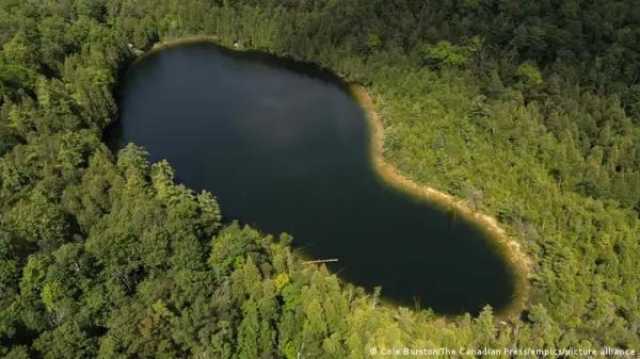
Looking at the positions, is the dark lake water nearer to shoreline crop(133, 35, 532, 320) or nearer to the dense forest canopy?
shoreline crop(133, 35, 532, 320)

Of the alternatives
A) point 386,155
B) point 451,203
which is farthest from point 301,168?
point 451,203

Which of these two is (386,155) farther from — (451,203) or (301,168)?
(451,203)

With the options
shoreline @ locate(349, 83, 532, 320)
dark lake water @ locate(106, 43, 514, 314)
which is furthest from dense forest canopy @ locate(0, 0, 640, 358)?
dark lake water @ locate(106, 43, 514, 314)

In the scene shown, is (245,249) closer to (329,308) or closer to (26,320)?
(329,308)

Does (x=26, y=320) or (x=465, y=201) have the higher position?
(x=465, y=201)

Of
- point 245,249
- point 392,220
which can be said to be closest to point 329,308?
point 245,249

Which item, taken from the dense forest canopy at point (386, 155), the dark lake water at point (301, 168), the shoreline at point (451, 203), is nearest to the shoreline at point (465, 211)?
the shoreline at point (451, 203)
